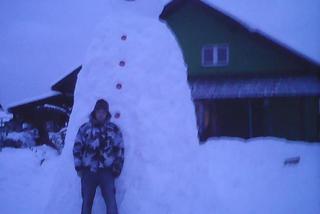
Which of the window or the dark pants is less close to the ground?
the window

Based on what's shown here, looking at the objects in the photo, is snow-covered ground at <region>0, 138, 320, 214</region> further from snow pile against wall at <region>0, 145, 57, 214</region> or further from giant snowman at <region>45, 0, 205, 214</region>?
giant snowman at <region>45, 0, 205, 214</region>

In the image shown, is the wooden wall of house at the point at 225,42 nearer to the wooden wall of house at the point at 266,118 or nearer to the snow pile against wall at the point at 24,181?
the wooden wall of house at the point at 266,118

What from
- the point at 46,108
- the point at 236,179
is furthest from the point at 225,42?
the point at 236,179

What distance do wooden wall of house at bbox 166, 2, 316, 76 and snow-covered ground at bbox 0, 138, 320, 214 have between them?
411 centimetres

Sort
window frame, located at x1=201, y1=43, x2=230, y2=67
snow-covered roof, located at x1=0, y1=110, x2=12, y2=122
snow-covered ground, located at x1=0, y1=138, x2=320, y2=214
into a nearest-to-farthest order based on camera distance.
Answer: snow-covered ground, located at x1=0, y1=138, x2=320, y2=214
window frame, located at x1=201, y1=43, x2=230, y2=67
snow-covered roof, located at x1=0, y1=110, x2=12, y2=122

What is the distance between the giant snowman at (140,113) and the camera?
16.4 feet

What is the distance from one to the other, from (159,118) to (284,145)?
8980 mm

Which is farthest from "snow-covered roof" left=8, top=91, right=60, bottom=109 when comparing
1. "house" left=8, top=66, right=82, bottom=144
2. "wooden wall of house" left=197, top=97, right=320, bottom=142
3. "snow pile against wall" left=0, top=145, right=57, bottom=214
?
"wooden wall of house" left=197, top=97, right=320, bottom=142

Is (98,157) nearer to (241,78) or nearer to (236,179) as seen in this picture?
(236,179)

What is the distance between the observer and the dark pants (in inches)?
185

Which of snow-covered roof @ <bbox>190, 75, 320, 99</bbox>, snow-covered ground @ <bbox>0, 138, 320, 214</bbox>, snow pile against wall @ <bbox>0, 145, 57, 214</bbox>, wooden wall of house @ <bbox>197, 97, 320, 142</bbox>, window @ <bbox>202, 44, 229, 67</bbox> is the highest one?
window @ <bbox>202, 44, 229, 67</bbox>

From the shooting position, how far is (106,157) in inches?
183

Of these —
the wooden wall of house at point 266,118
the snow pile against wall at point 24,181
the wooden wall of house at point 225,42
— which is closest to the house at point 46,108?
the snow pile against wall at point 24,181

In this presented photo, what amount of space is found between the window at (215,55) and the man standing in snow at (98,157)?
1275 cm
